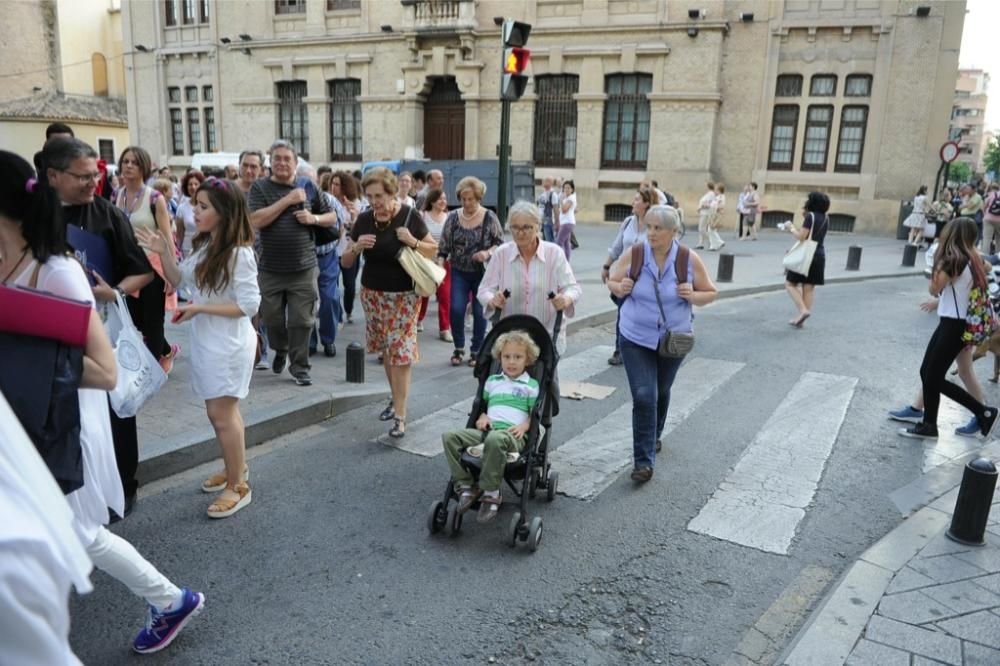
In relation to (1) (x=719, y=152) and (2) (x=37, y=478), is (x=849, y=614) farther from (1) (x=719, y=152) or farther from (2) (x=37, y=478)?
(1) (x=719, y=152)

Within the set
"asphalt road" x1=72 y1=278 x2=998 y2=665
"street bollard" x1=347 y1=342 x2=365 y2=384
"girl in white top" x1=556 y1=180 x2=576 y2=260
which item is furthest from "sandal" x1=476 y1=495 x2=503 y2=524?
"girl in white top" x1=556 y1=180 x2=576 y2=260

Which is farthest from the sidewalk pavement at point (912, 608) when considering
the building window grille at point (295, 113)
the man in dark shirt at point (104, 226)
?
the building window grille at point (295, 113)

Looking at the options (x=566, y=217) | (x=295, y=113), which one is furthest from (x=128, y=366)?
(x=295, y=113)

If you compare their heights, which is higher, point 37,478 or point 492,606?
point 37,478

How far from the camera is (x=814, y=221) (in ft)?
32.2

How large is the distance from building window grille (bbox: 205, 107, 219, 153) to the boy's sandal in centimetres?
3061

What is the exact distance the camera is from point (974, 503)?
13.0ft

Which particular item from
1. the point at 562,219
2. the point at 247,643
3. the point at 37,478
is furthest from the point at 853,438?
the point at 562,219

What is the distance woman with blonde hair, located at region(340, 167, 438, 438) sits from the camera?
5398 millimetres

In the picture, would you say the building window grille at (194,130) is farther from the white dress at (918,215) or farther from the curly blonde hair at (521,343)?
the curly blonde hair at (521,343)

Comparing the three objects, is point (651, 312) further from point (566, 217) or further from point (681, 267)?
point (566, 217)

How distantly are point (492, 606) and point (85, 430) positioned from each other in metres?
1.93

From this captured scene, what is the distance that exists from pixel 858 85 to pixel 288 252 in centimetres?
2173

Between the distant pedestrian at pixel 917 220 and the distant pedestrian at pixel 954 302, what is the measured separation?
54.5 ft
